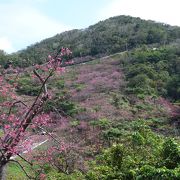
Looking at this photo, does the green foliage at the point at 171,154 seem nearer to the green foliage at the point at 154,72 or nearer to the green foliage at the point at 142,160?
the green foliage at the point at 142,160

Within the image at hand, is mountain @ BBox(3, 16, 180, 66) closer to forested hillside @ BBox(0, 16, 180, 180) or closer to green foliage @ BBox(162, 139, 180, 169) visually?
forested hillside @ BBox(0, 16, 180, 180)

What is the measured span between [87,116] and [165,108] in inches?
274

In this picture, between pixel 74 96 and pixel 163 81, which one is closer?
pixel 74 96

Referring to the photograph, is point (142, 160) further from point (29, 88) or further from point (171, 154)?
point (29, 88)

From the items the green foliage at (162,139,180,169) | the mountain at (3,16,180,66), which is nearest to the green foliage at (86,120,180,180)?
the green foliage at (162,139,180,169)

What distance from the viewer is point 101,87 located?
3859 cm

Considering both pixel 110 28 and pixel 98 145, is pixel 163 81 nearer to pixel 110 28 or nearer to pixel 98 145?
pixel 98 145

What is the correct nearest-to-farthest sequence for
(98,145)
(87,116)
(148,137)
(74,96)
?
1. (148,137)
2. (98,145)
3. (87,116)
4. (74,96)

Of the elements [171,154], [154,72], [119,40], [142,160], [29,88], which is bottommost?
[154,72]

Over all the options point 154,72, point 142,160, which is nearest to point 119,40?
point 154,72

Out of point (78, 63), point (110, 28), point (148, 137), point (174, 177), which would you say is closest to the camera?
point (174, 177)

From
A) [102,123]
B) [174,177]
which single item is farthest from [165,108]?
[174,177]

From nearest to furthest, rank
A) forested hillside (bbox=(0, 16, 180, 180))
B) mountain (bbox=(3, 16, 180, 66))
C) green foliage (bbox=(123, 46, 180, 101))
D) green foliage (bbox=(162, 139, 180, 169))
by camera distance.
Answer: forested hillside (bbox=(0, 16, 180, 180)) < green foliage (bbox=(162, 139, 180, 169)) < green foliage (bbox=(123, 46, 180, 101)) < mountain (bbox=(3, 16, 180, 66))

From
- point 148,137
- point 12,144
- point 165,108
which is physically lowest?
point 165,108
